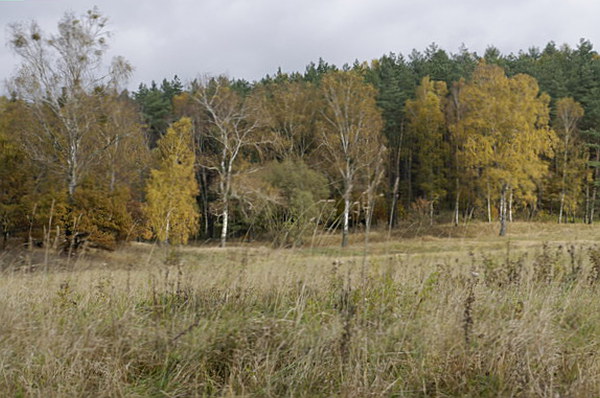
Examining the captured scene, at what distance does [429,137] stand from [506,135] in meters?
11.5

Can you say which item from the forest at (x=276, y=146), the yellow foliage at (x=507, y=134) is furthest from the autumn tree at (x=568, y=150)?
the yellow foliage at (x=507, y=134)

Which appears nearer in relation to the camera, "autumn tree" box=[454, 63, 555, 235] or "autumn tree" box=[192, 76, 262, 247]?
"autumn tree" box=[454, 63, 555, 235]

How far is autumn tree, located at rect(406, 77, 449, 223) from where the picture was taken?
4191cm

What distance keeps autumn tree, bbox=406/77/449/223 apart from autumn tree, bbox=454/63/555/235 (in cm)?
911

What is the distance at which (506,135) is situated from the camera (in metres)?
31.5

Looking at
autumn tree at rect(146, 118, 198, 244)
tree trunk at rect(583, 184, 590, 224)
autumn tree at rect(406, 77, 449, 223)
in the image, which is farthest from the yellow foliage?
autumn tree at rect(146, 118, 198, 244)

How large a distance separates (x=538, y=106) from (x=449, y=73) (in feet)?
67.7

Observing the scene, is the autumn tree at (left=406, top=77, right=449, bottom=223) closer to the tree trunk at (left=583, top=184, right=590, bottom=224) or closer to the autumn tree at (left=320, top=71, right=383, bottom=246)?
the autumn tree at (left=320, top=71, right=383, bottom=246)

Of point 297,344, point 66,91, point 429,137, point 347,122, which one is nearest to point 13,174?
point 66,91

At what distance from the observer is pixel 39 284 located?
5000 mm

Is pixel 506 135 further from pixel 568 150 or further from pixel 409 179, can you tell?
pixel 409 179

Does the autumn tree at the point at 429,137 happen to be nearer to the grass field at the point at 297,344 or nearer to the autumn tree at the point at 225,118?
the autumn tree at the point at 225,118

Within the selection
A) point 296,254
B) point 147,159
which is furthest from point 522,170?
point 296,254

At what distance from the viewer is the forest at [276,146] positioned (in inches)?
967
